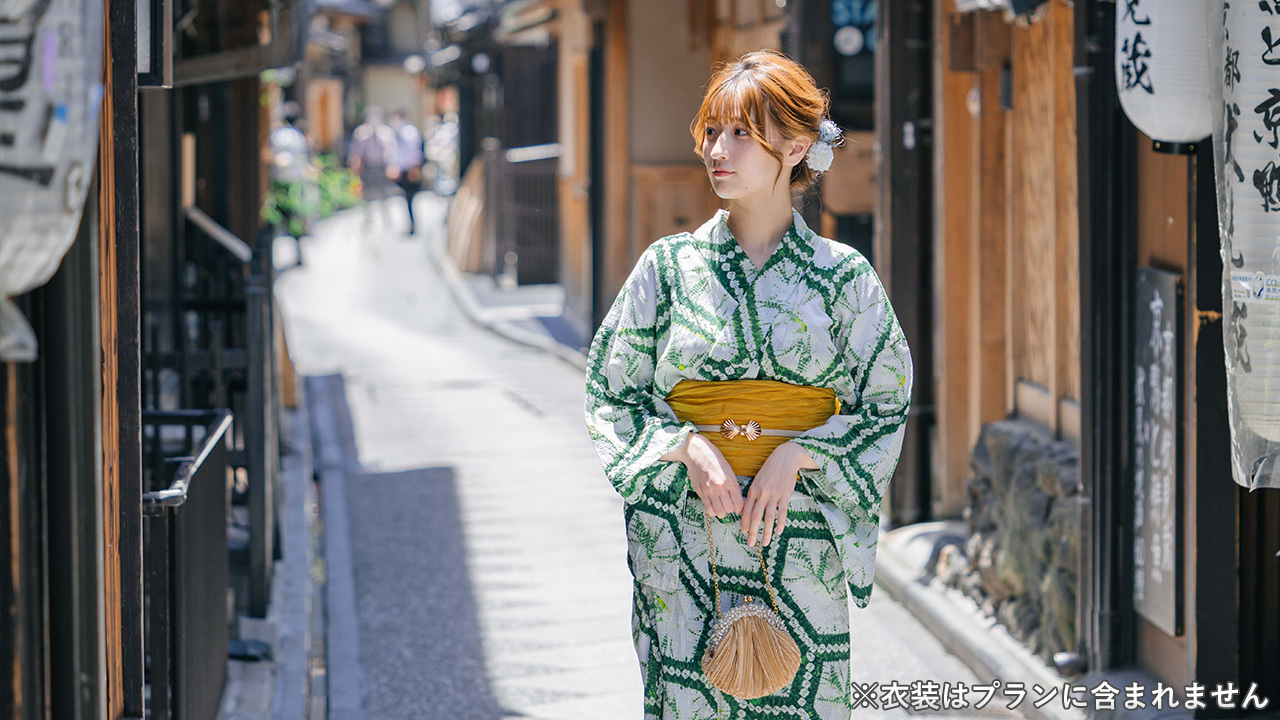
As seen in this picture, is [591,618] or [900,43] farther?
[900,43]

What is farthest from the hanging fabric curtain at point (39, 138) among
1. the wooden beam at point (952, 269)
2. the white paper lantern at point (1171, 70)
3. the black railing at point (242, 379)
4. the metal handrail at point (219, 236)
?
the metal handrail at point (219, 236)

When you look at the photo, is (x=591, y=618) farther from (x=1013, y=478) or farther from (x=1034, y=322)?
(x=1034, y=322)

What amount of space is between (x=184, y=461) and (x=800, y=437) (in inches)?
77.8

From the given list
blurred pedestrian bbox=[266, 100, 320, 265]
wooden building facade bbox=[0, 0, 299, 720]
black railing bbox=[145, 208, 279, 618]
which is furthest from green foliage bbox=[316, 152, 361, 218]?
wooden building facade bbox=[0, 0, 299, 720]

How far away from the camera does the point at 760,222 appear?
10.9 ft

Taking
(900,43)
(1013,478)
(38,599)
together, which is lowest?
(1013,478)

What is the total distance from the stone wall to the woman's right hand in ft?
8.36

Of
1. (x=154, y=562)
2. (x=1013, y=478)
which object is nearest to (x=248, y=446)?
(x=154, y=562)

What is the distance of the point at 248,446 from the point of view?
643cm

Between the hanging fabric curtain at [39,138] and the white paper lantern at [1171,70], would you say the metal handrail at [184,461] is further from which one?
the white paper lantern at [1171,70]

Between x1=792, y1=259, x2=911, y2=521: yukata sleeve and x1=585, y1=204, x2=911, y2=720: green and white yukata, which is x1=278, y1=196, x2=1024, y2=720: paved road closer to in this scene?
x1=585, y1=204, x2=911, y2=720: green and white yukata

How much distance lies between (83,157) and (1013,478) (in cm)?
483

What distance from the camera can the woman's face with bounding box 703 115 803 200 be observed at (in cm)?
321

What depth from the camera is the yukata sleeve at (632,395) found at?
323 cm
